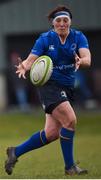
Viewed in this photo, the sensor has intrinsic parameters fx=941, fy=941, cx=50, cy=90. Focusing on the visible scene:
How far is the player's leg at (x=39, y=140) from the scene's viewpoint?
11922 mm

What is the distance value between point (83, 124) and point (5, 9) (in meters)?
6.74

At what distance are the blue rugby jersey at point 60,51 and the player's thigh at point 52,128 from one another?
492 millimetres

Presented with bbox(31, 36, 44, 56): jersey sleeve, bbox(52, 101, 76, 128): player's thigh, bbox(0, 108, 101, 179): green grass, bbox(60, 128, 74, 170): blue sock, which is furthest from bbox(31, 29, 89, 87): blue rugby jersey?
bbox(0, 108, 101, 179): green grass

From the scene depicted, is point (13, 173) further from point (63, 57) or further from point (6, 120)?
point (6, 120)

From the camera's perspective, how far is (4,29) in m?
29.0

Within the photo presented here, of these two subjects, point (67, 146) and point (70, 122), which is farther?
point (67, 146)

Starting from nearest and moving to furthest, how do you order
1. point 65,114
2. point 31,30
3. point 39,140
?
point 65,114
point 39,140
point 31,30

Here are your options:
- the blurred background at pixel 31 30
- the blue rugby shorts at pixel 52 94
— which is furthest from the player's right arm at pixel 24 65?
the blurred background at pixel 31 30

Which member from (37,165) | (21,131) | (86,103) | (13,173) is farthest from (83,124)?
(13,173)

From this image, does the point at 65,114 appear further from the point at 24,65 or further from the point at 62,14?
the point at 62,14

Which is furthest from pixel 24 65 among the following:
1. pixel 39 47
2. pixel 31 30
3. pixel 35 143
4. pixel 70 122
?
pixel 31 30

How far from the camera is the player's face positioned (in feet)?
38.7

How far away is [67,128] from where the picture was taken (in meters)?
11.7

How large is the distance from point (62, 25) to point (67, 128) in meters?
1.29
